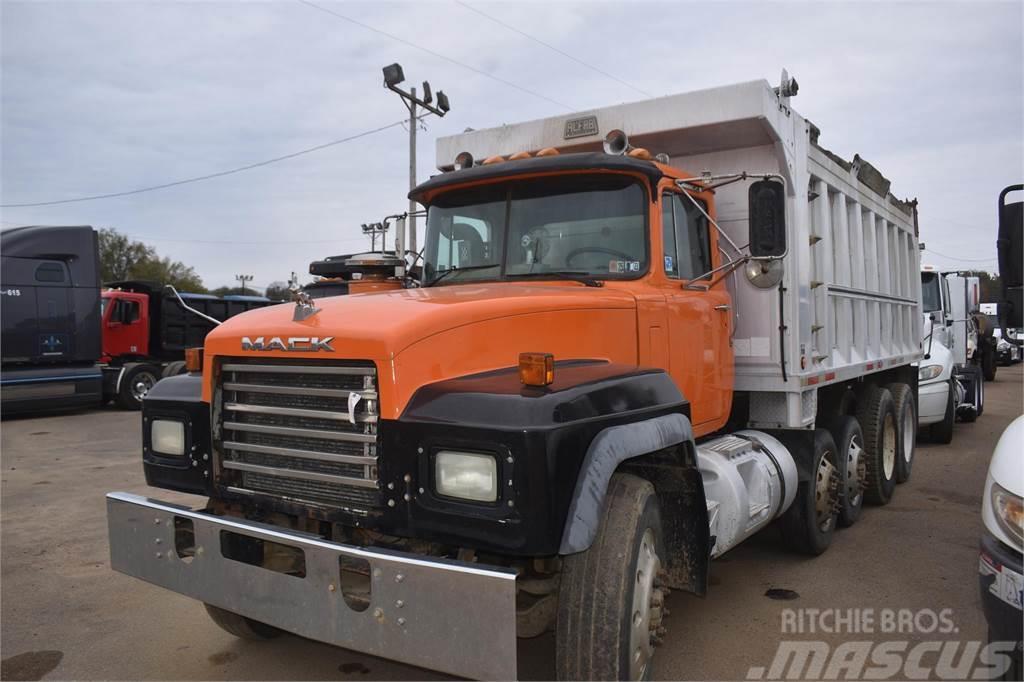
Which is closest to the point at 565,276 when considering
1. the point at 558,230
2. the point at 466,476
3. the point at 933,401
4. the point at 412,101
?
the point at 558,230

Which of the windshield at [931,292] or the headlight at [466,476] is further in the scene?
the windshield at [931,292]

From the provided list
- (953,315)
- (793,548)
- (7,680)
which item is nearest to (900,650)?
(793,548)

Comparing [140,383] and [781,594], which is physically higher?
[140,383]

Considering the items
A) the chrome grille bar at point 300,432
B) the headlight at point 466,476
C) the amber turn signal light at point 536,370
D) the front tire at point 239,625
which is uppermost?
the amber turn signal light at point 536,370

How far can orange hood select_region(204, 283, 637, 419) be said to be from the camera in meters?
2.90

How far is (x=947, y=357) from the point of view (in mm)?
10828

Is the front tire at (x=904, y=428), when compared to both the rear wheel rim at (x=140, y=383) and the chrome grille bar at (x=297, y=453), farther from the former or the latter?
the rear wheel rim at (x=140, y=383)

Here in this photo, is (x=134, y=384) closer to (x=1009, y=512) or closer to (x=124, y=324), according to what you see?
(x=124, y=324)

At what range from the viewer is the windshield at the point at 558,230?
411cm

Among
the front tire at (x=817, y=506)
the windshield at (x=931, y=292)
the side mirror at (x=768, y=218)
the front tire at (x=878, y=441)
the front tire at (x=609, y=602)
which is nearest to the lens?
the front tire at (x=609, y=602)

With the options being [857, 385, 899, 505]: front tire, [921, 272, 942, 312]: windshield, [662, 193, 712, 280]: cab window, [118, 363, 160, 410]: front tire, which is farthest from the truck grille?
[118, 363, 160, 410]: front tire

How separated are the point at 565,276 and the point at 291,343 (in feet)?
5.09

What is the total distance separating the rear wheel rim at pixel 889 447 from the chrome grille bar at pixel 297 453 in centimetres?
577

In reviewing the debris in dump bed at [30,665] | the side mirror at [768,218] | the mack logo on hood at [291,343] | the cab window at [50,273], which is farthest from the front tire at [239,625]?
the cab window at [50,273]
